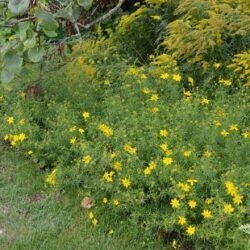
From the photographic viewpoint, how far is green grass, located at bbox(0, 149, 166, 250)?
3.68 metres

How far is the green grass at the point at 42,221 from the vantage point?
12.1 ft

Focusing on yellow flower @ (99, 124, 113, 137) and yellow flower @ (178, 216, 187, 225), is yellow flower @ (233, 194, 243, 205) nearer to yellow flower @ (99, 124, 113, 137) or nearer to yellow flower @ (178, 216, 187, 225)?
yellow flower @ (178, 216, 187, 225)

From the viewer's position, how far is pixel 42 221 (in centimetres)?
394

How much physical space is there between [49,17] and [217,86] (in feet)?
8.95

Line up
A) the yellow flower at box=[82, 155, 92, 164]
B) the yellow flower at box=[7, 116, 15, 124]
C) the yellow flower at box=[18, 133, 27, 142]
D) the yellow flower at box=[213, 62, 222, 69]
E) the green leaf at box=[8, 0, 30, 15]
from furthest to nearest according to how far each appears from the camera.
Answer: the yellow flower at box=[213, 62, 222, 69] < the yellow flower at box=[7, 116, 15, 124] < the yellow flower at box=[18, 133, 27, 142] < the yellow flower at box=[82, 155, 92, 164] < the green leaf at box=[8, 0, 30, 15]

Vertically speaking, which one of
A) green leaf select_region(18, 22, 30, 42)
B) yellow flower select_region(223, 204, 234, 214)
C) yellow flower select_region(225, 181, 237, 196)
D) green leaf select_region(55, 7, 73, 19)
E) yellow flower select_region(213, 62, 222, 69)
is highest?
green leaf select_region(18, 22, 30, 42)

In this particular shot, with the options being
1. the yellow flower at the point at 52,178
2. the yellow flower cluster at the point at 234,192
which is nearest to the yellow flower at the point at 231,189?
the yellow flower cluster at the point at 234,192

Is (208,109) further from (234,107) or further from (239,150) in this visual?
(239,150)

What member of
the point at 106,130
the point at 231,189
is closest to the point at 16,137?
the point at 106,130

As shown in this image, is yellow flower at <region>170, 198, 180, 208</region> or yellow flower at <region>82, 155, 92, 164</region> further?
yellow flower at <region>82, 155, 92, 164</region>

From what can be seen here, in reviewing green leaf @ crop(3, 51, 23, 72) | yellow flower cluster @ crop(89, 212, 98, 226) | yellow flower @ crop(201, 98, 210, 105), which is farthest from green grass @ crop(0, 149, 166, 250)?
green leaf @ crop(3, 51, 23, 72)

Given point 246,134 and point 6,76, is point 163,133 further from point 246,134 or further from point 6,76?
point 6,76

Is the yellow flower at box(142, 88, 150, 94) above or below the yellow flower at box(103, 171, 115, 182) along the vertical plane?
below

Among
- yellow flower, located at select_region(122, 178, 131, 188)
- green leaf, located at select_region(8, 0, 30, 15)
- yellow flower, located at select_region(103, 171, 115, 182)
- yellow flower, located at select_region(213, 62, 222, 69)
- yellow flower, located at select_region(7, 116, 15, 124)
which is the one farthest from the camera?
yellow flower, located at select_region(213, 62, 222, 69)
